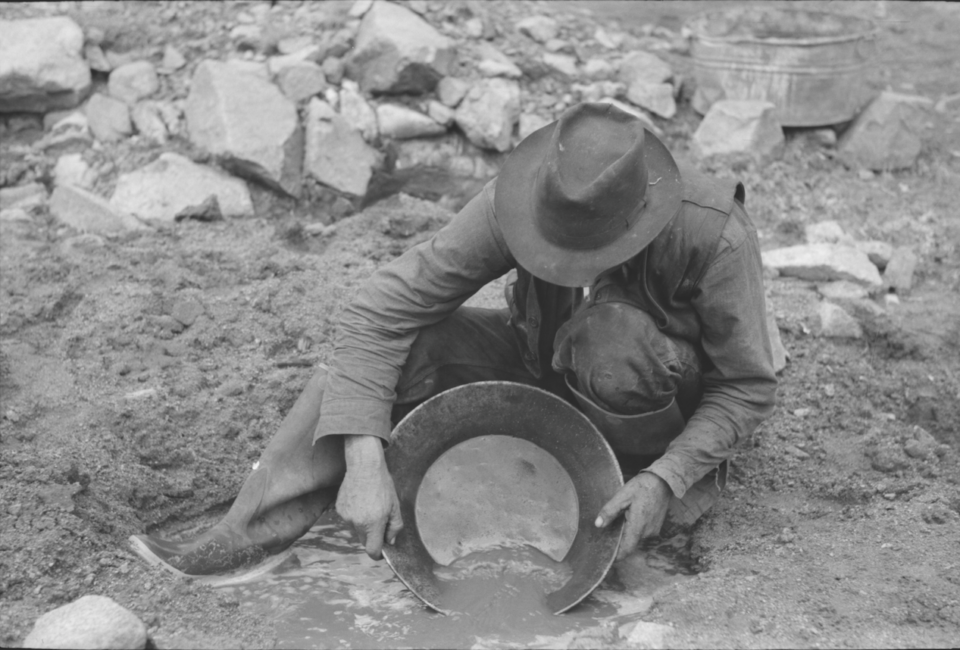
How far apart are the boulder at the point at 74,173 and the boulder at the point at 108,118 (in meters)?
0.22

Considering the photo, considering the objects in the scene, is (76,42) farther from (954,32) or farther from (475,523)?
(954,32)

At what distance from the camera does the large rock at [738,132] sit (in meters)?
5.94

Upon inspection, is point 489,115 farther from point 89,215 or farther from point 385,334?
point 385,334

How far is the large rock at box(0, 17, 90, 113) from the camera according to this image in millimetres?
5660

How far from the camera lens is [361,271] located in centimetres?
459

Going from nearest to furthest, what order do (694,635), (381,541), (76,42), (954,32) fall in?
(694,635), (381,541), (76,42), (954,32)

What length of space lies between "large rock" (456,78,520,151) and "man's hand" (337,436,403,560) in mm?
3163

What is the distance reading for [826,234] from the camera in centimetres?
535

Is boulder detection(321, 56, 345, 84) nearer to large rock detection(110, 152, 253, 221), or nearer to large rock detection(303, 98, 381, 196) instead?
large rock detection(303, 98, 381, 196)

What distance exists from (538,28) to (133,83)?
246 cm

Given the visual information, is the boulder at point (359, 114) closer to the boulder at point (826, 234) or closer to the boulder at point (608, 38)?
the boulder at point (608, 38)

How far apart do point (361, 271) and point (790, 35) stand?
13.1 ft

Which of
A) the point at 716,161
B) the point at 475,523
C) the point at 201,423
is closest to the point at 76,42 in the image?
the point at 201,423

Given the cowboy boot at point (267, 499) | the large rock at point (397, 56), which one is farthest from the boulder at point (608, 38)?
the cowboy boot at point (267, 499)
